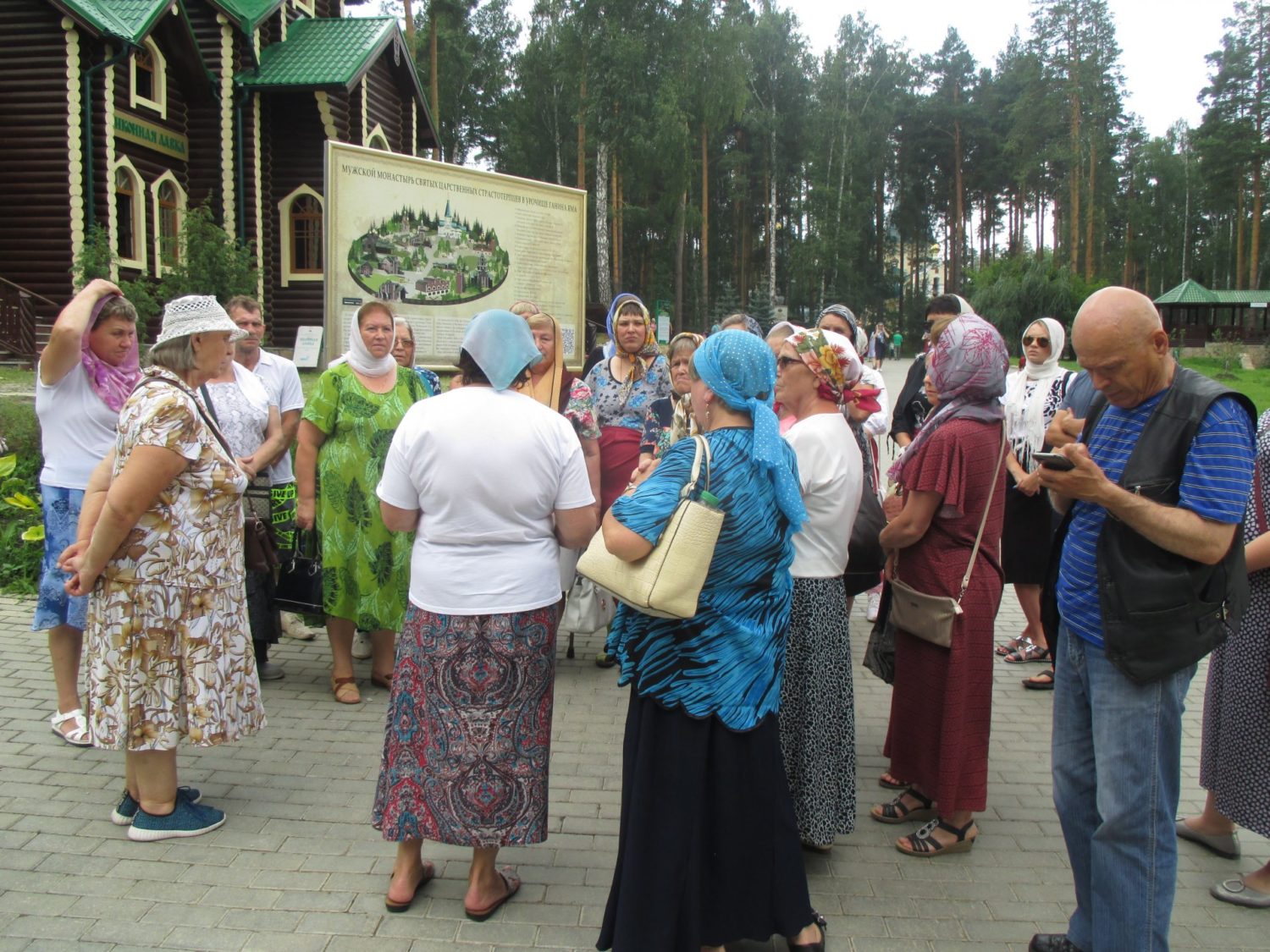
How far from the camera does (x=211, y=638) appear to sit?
370 centimetres

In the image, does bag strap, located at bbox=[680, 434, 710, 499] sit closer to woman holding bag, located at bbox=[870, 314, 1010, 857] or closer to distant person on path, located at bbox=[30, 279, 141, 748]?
woman holding bag, located at bbox=[870, 314, 1010, 857]

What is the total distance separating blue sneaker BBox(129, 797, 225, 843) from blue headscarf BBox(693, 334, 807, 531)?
102 inches

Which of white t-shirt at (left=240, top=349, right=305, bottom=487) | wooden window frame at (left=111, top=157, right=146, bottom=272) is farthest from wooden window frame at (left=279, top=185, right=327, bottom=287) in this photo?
white t-shirt at (left=240, top=349, right=305, bottom=487)

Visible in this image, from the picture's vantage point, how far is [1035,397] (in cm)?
589

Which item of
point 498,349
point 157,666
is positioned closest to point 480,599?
point 498,349

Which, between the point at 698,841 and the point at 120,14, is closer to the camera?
the point at 698,841

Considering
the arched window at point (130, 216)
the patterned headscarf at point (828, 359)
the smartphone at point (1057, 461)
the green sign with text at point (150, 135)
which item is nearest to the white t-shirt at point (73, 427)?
the patterned headscarf at point (828, 359)

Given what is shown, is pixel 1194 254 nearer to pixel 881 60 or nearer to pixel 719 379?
pixel 881 60

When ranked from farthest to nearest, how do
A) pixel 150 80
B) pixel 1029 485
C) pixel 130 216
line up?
pixel 150 80 < pixel 130 216 < pixel 1029 485

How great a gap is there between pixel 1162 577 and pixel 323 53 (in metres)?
24.2

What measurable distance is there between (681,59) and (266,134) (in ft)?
57.9

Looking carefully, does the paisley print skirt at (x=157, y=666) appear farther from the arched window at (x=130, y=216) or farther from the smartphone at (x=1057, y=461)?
the arched window at (x=130, y=216)

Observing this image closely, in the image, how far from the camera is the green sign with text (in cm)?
1959

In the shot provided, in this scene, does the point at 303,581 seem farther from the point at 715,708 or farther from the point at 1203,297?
the point at 1203,297
